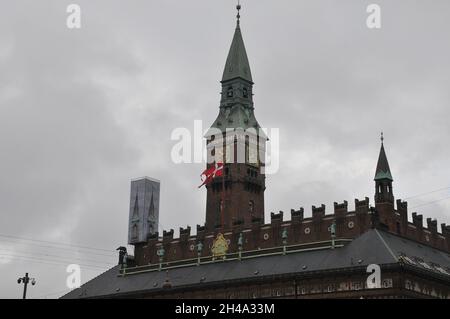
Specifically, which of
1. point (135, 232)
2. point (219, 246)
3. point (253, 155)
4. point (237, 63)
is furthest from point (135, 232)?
point (237, 63)

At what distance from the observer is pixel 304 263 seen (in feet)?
296

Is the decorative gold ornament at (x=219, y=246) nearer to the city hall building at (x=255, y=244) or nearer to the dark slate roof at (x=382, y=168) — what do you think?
the city hall building at (x=255, y=244)

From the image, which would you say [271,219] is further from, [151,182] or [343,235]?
[151,182]

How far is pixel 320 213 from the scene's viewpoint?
98.2 metres

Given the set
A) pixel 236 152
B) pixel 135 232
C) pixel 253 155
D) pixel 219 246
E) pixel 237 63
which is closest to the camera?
pixel 219 246

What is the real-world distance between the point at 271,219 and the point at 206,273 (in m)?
11.7

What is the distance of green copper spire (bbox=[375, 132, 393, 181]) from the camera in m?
97.1

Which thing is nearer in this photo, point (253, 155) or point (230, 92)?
point (253, 155)

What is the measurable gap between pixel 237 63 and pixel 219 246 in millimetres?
37026

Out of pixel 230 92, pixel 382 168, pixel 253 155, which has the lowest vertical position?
pixel 382 168

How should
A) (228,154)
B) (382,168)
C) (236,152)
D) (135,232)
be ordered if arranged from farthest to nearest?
(135,232)
(228,154)
(236,152)
(382,168)

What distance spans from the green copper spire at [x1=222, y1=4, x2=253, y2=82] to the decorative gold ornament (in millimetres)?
32491

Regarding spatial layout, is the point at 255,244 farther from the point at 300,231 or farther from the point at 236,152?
the point at 236,152

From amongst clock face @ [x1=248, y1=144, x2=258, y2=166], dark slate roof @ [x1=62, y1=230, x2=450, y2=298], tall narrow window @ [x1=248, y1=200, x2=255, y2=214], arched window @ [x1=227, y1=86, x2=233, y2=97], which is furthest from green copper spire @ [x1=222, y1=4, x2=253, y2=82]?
dark slate roof @ [x1=62, y1=230, x2=450, y2=298]
